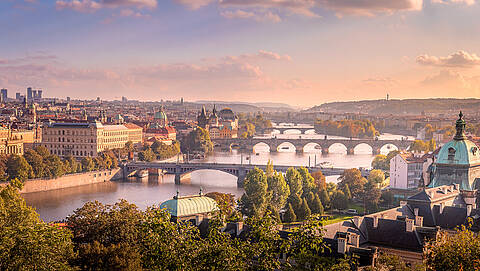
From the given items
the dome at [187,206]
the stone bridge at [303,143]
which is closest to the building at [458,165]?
the dome at [187,206]

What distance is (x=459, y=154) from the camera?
1225 inches

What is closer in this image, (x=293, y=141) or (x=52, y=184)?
(x=52, y=184)

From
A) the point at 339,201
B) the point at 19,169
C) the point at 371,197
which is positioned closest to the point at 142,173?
the point at 19,169

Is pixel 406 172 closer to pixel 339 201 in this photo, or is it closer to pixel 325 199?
pixel 339 201

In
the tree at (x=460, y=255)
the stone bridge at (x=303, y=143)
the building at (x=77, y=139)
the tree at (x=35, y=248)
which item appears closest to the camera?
the tree at (x=460, y=255)

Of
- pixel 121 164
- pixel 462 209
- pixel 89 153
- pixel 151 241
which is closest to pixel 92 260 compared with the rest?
pixel 151 241

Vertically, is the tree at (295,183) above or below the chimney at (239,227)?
below

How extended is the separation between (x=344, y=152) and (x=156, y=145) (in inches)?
1110

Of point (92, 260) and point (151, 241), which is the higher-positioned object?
point (151, 241)

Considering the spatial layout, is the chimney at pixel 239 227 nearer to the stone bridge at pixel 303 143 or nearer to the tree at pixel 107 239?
the tree at pixel 107 239

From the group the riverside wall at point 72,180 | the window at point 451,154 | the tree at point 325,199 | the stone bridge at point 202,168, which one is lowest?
the riverside wall at point 72,180

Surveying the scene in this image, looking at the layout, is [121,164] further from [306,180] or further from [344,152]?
[344,152]

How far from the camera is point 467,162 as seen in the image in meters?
30.9

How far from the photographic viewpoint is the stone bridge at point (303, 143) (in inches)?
A: 3430
